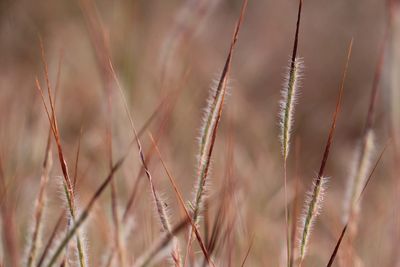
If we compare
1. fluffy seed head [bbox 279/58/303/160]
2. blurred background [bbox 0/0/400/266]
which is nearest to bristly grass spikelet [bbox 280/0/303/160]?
fluffy seed head [bbox 279/58/303/160]

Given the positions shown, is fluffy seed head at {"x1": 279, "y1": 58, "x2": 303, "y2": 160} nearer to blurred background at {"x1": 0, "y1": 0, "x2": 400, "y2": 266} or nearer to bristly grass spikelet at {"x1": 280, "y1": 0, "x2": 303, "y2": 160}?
bristly grass spikelet at {"x1": 280, "y1": 0, "x2": 303, "y2": 160}

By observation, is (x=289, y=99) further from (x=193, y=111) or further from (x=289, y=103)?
(x=193, y=111)

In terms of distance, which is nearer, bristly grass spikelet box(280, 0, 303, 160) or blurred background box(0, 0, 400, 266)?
bristly grass spikelet box(280, 0, 303, 160)

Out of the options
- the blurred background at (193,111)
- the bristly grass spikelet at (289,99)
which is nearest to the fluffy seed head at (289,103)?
the bristly grass spikelet at (289,99)

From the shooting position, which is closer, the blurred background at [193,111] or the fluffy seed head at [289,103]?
the fluffy seed head at [289,103]

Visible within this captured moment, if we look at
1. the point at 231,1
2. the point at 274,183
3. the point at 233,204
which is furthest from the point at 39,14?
the point at 233,204

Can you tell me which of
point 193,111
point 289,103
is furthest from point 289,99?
point 193,111

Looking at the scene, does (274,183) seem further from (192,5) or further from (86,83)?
(86,83)

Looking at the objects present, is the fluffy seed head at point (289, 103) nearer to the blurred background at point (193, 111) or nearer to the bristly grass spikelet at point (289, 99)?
the bristly grass spikelet at point (289, 99)
